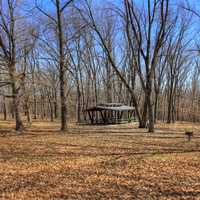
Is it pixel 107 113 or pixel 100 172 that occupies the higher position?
pixel 107 113

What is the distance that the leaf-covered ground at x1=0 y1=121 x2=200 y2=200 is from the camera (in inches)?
249

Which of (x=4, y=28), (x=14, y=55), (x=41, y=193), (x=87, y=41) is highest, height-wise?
(x=87, y=41)

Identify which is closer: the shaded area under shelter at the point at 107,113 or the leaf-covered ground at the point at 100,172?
the leaf-covered ground at the point at 100,172

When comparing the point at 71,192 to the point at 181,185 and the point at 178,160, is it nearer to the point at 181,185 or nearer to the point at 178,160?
the point at 181,185

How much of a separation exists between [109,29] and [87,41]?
432 cm

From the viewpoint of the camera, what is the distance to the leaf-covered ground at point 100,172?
6328 millimetres

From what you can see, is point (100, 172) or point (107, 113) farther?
point (107, 113)

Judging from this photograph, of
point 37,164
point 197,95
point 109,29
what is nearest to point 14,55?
point 37,164

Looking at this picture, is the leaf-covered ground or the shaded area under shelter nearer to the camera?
the leaf-covered ground

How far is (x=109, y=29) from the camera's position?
40.0 meters

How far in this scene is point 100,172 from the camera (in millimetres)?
8164

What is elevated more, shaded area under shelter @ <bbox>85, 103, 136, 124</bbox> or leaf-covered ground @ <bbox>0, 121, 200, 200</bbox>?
shaded area under shelter @ <bbox>85, 103, 136, 124</bbox>

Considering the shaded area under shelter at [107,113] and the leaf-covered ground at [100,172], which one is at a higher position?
the shaded area under shelter at [107,113]

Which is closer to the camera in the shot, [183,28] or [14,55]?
[14,55]
